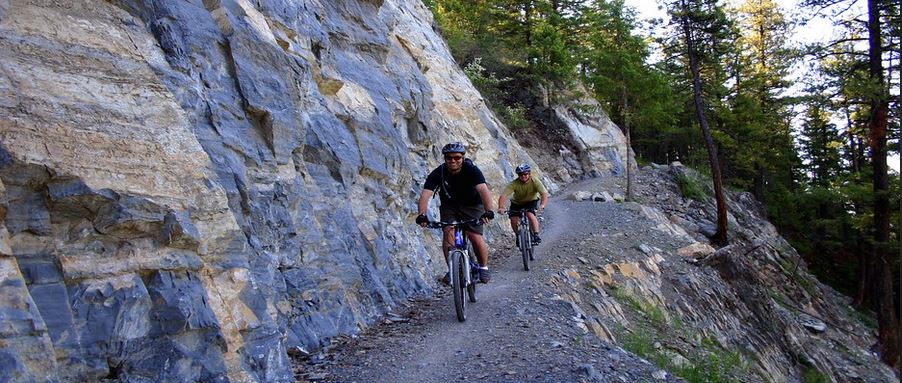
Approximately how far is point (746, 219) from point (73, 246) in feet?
92.9

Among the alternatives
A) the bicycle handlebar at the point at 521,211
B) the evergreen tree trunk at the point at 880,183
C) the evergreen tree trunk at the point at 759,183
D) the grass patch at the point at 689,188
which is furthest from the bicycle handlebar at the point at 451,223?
the evergreen tree trunk at the point at 759,183

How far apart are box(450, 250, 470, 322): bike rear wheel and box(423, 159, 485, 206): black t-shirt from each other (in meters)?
0.80

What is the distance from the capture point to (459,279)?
704 cm

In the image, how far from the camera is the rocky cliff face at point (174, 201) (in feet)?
13.5

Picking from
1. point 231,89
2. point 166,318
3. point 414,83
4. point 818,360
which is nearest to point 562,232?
point 414,83

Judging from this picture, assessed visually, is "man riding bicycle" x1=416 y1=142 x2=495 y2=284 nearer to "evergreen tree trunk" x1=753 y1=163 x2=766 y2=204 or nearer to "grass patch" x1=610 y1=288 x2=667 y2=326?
"grass patch" x1=610 y1=288 x2=667 y2=326

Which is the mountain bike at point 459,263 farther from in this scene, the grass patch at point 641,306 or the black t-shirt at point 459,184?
the grass patch at point 641,306

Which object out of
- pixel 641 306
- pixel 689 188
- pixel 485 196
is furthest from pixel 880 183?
pixel 485 196

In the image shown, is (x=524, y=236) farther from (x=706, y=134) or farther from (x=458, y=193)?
(x=706, y=134)

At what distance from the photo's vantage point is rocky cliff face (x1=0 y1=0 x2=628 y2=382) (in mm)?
4109

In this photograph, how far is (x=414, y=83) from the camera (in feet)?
45.7

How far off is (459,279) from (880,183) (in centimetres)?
1259

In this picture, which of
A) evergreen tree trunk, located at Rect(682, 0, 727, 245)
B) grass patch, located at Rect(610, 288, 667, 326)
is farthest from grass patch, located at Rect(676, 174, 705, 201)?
grass patch, located at Rect(610, 288, 667, 326)

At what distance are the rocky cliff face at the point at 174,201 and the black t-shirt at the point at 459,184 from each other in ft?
5.22
